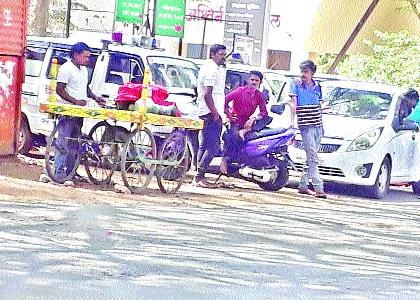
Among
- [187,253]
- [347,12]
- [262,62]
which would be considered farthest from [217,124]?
[347,12]

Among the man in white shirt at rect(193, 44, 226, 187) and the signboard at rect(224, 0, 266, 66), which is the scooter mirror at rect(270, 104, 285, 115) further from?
the signboard at rect(224, 0, 266, 66)

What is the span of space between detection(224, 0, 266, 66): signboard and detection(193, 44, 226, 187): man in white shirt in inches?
345

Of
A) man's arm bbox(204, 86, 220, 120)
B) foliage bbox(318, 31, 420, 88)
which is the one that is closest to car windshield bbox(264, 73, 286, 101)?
man's arm bbox(204, 86, 220, 120)

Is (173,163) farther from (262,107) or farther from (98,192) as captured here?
(262,107)

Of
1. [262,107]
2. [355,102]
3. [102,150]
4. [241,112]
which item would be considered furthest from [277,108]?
[102,150]

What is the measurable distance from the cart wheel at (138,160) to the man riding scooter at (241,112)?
214 centimetres

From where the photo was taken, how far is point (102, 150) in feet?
47.3

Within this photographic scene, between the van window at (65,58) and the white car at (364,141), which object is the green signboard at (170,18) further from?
the van window at (65,58)

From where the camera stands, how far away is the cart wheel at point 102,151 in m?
14.3

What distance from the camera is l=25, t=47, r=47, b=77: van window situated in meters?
17.9

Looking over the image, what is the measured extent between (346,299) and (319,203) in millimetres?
6983

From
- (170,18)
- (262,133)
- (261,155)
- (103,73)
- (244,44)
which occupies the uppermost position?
(170,18)

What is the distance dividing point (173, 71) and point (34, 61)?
1998 millimetres

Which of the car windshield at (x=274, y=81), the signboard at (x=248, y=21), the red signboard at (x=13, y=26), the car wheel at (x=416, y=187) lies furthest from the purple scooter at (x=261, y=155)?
the signboard at (x=248, y=21)
